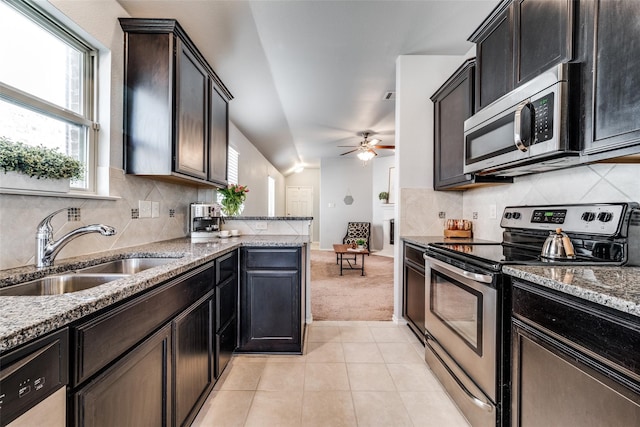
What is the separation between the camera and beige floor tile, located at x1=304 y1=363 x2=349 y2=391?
1.85 m

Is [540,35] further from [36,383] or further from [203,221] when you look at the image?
[203,221]

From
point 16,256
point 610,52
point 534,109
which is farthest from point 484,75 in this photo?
point 16,256

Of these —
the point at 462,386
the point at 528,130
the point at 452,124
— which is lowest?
the point at 462,386

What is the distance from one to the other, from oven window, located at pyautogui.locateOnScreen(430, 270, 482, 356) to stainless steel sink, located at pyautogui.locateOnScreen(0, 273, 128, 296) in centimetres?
165

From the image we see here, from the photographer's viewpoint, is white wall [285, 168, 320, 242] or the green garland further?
white wall [285, 168, 320, 242]

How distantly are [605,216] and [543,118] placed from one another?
0.56 meters

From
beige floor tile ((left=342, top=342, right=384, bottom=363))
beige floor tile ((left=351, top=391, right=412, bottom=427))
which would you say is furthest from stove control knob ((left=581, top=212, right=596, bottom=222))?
beige floor tile ((left=342, top=342, right=384, bottom=363))

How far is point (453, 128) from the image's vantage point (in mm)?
2492

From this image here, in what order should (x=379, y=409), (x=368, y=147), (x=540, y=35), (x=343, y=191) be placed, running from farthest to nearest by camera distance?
(x=343, y=191)
(x=368, y=147)
(x=379, y=409)
(x=540, y=35)

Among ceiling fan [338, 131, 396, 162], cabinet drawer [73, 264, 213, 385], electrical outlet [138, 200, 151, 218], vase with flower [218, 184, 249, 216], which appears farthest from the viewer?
ceiling fan [338, 131, 396, 162]

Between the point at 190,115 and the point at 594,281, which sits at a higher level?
the point at 190,115

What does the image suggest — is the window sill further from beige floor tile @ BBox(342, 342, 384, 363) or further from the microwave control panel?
the microwave control panel

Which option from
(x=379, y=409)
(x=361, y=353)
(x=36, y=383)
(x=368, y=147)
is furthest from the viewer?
(x=368, y=147)

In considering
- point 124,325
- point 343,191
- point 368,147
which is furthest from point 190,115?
point 343,191
